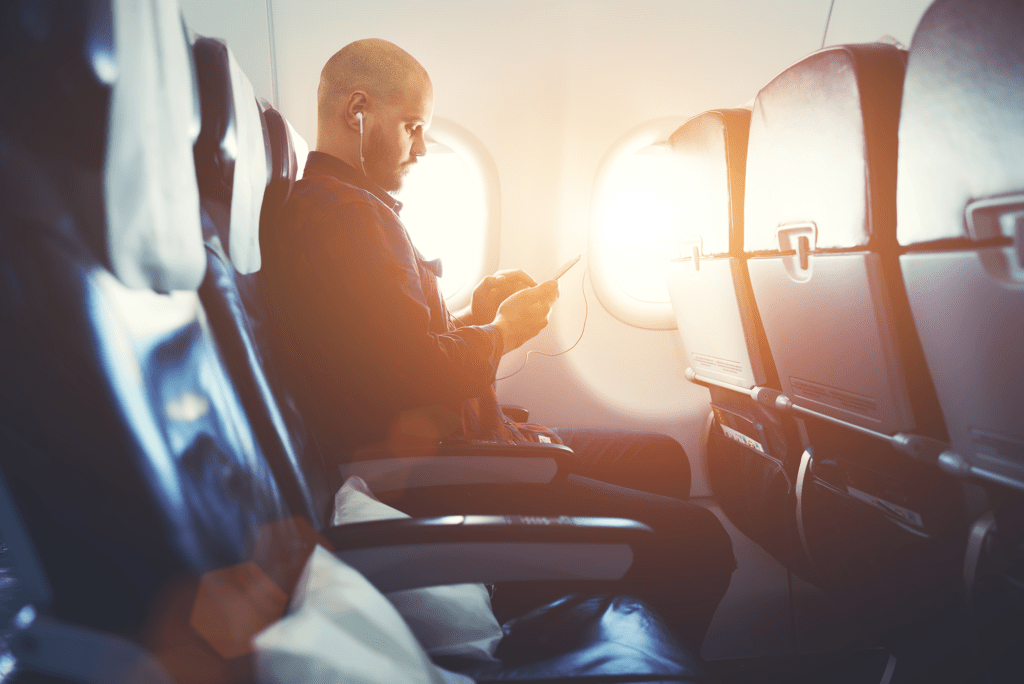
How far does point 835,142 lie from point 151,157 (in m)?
1.12

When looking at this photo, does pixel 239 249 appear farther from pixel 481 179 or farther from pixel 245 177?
pixel 481 179

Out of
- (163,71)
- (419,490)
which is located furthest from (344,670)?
(419,490)

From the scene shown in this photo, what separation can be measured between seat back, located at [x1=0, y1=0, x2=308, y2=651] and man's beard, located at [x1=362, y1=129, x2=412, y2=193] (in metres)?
0.94

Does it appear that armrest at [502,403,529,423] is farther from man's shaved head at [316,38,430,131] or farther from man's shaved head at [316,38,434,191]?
man's shaved head at [316,38,430,131]

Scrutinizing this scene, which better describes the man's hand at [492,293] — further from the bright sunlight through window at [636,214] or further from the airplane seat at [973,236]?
the airplane seat at [973,236]

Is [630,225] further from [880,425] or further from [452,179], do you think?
[880,425]

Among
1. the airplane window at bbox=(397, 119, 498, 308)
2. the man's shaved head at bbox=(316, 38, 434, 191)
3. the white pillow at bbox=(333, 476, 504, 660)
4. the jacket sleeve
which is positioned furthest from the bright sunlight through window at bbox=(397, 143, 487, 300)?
the white pillow at bbox=(333, 476, 504, 660)

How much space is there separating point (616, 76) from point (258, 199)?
178 centimetres

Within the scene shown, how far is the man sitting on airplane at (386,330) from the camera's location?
1170 mm

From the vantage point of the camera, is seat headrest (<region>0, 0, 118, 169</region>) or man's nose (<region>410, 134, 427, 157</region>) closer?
seat headrest (<region>0, 0, 118, 169</region>)

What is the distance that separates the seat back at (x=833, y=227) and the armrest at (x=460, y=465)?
618 millimetres

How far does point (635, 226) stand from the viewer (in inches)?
93.4

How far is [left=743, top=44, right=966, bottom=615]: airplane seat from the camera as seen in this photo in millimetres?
1017

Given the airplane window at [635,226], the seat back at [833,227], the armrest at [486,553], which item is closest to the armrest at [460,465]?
the armrest at [486,553]
